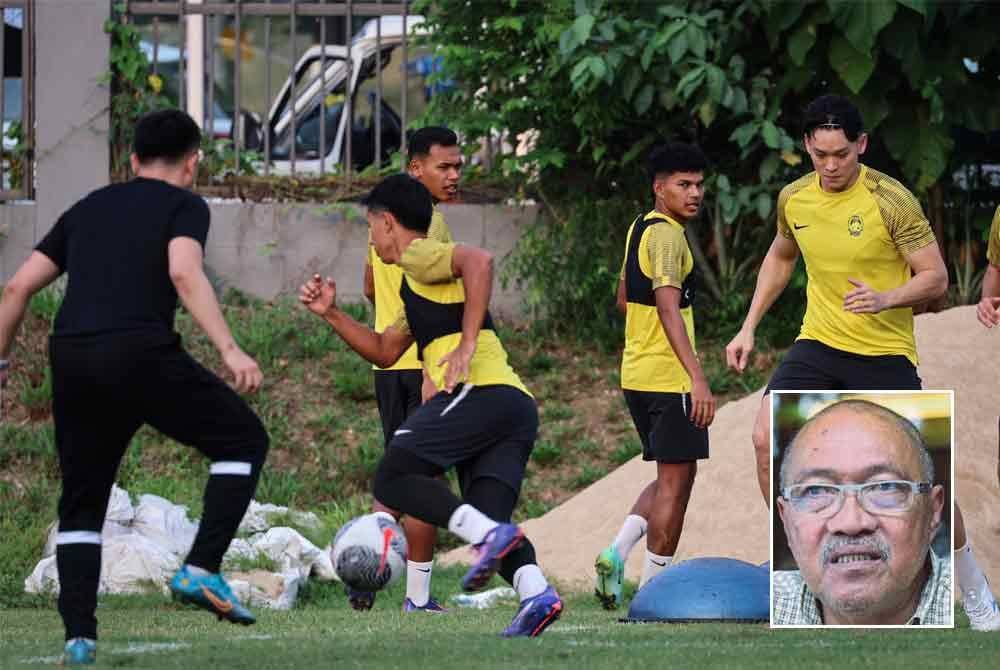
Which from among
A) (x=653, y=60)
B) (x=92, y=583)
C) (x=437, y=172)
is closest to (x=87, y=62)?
(x=653, y=60)

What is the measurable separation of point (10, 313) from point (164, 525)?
15.9 ft

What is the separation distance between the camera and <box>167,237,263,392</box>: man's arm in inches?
250

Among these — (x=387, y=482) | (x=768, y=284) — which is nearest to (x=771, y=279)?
(x=768, y=284)

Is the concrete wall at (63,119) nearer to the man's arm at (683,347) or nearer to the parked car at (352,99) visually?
the parked car at (352,99)

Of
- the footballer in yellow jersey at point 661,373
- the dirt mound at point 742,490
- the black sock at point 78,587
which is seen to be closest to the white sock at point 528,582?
the black sock at point 78,587

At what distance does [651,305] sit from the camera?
9227 millimetres

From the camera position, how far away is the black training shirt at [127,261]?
642cm

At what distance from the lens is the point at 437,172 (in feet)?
30.8

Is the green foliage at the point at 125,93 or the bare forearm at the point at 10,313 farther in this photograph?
the green foliage at the point at 125,93

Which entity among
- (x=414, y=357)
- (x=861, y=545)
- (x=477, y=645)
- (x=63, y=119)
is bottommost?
(x=477, y=645)

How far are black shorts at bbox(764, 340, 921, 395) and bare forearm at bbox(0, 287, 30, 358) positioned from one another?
2979 millimetres

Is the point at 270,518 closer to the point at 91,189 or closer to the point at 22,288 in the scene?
the point at 91,189

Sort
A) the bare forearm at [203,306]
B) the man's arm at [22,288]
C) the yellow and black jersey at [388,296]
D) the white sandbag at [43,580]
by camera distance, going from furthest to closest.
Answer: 1. the white sandbag at [43,580]
2. the yellow and black jersey at [388,296]
3. the man's arm at [22,288]
4. the bare forearm at [203,306]

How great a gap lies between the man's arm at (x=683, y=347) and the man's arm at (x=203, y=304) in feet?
9.23
